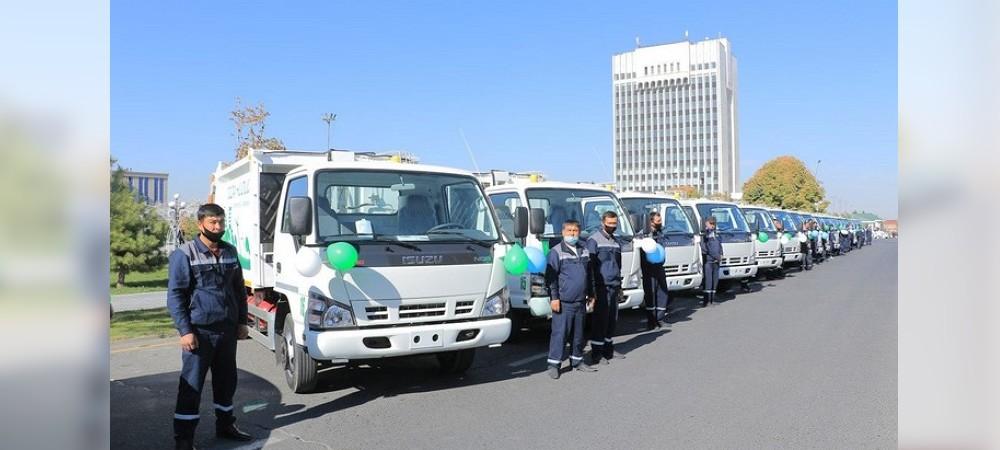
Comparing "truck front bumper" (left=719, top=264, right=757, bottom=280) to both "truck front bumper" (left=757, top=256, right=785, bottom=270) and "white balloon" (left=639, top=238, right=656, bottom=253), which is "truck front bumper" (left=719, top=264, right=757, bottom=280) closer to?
"truck front bumper" (left=757, top=256, right=785, bottom=270)

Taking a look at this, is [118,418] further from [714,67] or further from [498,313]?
[714,67]

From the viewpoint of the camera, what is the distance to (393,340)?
19.1 ft

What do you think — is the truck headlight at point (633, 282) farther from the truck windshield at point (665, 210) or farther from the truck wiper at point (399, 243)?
the truck wiper at point (399, 243)

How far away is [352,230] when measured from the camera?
6203 mm

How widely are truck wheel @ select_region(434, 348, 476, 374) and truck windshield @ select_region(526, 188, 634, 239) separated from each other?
101 inches

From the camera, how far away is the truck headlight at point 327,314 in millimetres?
5730

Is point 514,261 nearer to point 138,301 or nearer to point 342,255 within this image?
point 342,255

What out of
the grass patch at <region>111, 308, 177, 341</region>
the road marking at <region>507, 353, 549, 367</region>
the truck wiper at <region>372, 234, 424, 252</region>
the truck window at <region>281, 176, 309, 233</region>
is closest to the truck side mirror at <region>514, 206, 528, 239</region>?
the truck wiper at <region>372, 234, 424, 252</region>

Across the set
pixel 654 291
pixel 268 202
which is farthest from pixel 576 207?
pixel 268 202

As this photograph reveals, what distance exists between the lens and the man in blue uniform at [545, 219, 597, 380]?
7270mm

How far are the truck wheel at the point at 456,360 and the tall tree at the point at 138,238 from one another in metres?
19.0

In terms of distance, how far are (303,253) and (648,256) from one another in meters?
5.59
